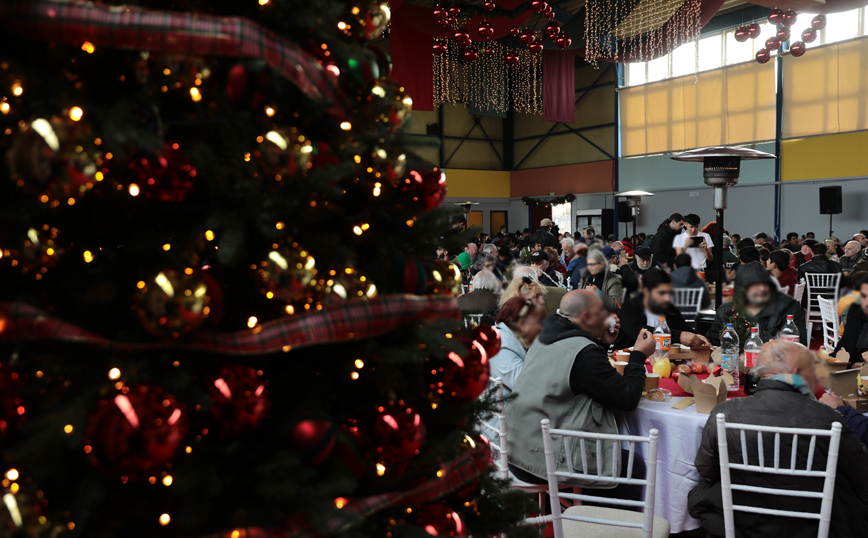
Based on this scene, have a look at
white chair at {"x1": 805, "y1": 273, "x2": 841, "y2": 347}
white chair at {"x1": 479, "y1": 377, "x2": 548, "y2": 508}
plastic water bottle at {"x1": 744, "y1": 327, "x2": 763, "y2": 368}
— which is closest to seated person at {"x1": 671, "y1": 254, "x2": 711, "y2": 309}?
white chair at {"x1": 479, "y1": 377, "x2": 548, "y2": 508}

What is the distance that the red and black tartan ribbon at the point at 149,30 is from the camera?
0.69 m

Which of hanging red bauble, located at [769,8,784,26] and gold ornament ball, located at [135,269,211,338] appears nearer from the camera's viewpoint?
gold ornament ball, located at [135,269,211,338]

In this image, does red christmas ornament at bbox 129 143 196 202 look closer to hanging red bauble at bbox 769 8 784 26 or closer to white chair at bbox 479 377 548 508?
white chair at bbox 479 377 548 508

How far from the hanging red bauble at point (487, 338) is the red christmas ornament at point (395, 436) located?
29cm

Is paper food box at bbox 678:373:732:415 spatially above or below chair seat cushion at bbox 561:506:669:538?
above

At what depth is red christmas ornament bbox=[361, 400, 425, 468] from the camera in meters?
0.90

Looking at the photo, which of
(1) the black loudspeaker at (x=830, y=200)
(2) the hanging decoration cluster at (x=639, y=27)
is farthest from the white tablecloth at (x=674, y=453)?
(1) the black loudspeaker at (x=830, y=200)

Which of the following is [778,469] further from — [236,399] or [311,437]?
→ [236,399]

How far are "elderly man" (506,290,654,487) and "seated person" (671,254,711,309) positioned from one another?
4.40 ft

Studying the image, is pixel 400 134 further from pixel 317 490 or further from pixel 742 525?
pixel 742 525

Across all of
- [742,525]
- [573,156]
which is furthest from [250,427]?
[573,156]

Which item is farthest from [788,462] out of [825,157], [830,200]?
[825,157]

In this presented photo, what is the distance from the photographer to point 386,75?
3.59 ft

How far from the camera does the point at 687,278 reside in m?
0.87
